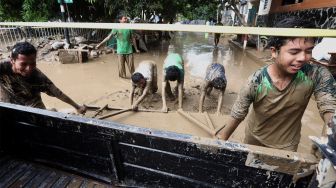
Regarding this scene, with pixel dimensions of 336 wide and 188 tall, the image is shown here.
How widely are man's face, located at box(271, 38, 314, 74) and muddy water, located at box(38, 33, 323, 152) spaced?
5.34 ft

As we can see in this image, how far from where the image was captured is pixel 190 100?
5.69 meters

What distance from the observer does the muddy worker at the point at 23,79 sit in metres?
2.38

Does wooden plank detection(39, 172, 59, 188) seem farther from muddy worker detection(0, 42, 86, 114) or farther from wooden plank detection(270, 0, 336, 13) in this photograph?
wooden plank detection(270, 0, 336, 13)

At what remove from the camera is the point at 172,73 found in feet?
15.0

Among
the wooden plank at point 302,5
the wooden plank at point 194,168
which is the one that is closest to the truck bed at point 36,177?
the wooden plank at point 194,168

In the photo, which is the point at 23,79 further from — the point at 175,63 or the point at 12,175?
the point at 175,63

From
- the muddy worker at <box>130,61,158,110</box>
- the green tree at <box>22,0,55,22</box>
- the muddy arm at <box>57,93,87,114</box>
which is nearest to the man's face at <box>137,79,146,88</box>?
the muddy worker at <box>130,61,158,110</box>

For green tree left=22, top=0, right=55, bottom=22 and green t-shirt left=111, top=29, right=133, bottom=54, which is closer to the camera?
green t-shirt left=111, top=29, right=133, bottom=54

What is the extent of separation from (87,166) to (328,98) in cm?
195

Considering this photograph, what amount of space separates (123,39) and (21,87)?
14.7 feet

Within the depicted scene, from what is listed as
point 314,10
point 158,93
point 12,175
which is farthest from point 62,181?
point 314,10

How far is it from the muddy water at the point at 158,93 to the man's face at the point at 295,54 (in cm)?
163

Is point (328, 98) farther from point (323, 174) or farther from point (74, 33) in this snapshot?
point (74, 33)

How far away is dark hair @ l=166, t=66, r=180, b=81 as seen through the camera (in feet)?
15.0
